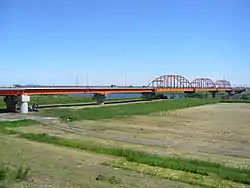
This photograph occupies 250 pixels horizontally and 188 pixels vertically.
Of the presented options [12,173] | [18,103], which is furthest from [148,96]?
[12,173]

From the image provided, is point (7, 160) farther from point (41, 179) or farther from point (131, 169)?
point (131, 169)

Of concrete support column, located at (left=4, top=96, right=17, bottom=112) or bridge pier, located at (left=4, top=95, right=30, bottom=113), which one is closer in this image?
bridge pier, located at (left=4, top=95, right=30, bottom=113)

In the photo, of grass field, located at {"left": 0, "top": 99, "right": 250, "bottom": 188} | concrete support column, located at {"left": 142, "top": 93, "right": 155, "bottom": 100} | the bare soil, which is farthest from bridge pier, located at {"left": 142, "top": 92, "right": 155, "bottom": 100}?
the bare soil

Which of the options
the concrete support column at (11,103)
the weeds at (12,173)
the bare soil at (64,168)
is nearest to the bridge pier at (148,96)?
the concrete support column at (11,103)

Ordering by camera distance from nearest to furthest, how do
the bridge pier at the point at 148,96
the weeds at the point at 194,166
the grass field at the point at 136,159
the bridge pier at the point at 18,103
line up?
the grass field at the point at 136,159 < the weeds at the point at 194,166 < the bridge pier at the point at 18,103 < the bridge pier at the point at 148,96

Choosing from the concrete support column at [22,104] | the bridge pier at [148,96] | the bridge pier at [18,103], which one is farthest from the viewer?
the bridge pier at [148,96]

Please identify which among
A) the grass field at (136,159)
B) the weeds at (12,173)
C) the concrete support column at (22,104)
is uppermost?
the concrete support column at (22,104)

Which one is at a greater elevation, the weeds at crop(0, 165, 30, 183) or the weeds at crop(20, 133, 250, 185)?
the weeds at crop(0, 165, 30, 183)

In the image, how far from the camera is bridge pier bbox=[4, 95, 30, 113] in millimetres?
60500

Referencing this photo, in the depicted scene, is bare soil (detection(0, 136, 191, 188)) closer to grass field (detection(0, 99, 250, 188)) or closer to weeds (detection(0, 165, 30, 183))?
grass field (detection(0, 99, 250, 188))

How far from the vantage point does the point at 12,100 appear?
6259cm

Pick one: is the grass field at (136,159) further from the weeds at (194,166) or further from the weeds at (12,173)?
the weeds at (12,173)

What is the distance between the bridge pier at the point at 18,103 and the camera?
60500 millimetres

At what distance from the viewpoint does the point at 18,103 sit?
61125 mm
